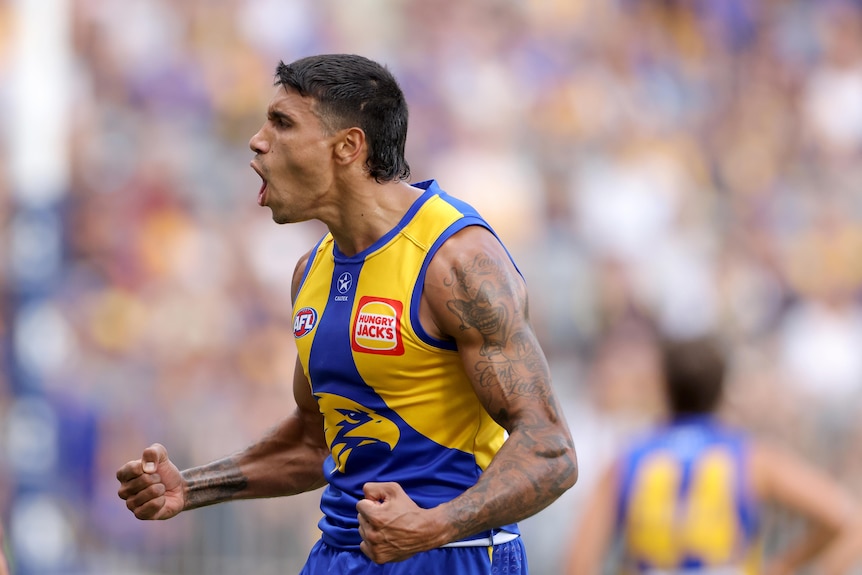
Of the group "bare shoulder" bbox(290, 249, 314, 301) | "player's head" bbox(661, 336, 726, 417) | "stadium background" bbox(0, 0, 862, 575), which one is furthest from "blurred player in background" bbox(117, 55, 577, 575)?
"stadium background" bbox(0, 0, 862, 575)

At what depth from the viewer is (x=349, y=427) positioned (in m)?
4.59

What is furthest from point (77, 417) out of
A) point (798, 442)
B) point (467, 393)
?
point (467, 393)

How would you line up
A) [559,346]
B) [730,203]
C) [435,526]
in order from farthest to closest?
[730,203] < [559,346] < [435,526]

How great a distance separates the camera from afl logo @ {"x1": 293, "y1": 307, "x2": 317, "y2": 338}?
15.4 ft

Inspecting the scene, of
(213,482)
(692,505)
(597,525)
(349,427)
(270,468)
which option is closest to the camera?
(349,427)

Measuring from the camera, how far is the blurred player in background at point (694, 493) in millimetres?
6566

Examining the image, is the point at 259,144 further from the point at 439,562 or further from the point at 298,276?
the point at 439,562

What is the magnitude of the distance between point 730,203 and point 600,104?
1856mm

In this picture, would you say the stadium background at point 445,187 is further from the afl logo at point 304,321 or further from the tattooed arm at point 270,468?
the afl logo at point 304,321

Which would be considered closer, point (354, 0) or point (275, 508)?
point (275, 508)

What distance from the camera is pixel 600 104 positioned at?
16188 mm

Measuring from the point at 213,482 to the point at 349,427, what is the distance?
2.24 ft

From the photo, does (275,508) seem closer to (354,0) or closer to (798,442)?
(798,442)

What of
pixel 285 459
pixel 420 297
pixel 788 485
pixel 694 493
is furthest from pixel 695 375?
pixel 420 297
